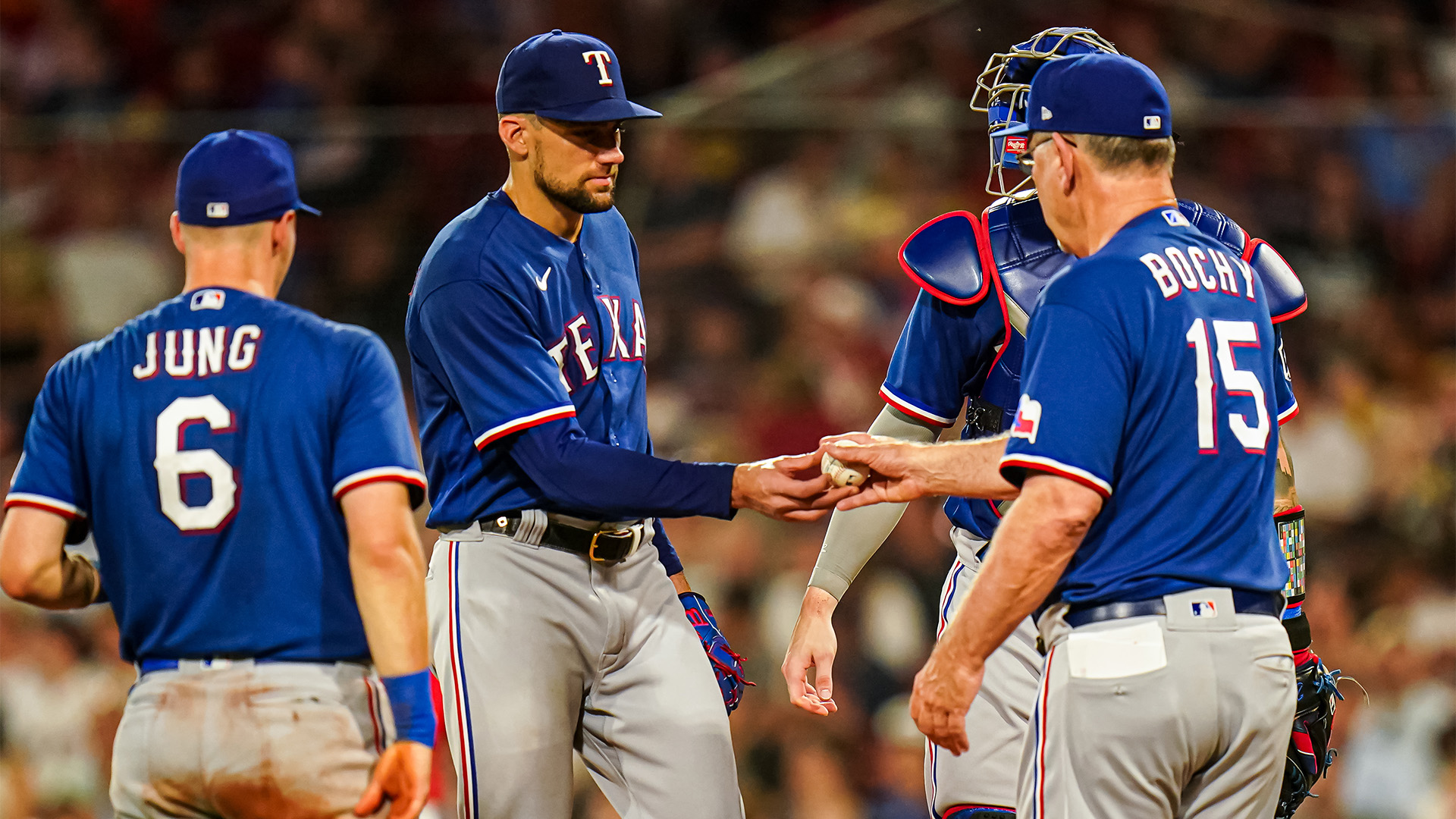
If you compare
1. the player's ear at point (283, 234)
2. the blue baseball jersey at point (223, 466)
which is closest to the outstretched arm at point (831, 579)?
the blue baseball jersey at point (223, 466)

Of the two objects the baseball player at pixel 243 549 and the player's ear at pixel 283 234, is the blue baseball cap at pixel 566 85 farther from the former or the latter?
the baseball player at pixel 243 549

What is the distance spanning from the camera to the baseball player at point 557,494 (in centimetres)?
360

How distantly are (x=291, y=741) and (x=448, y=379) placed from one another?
106cm

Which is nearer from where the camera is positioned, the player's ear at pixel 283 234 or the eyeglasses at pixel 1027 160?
the player's ear at pixel 283 234

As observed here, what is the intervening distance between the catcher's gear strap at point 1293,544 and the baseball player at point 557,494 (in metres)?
1.14

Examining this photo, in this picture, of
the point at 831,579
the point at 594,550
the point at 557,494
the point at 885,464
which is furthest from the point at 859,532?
the point at 557,494

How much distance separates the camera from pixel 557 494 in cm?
362

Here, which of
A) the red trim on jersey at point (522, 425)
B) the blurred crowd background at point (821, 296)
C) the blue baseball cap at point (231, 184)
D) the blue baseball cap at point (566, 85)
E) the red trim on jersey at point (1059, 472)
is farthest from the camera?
the blurred crowd background at point (821, 296)

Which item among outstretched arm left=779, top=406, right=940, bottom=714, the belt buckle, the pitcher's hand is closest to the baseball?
outstretched arm left=779, top=406, right=940, bottom=714

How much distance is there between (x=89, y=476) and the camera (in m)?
3.10

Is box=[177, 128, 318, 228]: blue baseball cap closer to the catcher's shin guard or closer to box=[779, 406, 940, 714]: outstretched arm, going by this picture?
box=[779, 406, 940, 714]: outstretched arm

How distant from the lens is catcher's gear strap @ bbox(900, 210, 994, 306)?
3.78 m

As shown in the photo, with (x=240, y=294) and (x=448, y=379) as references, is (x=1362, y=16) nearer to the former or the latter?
(x=448, y=379)

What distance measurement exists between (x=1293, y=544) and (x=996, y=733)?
923 mm
